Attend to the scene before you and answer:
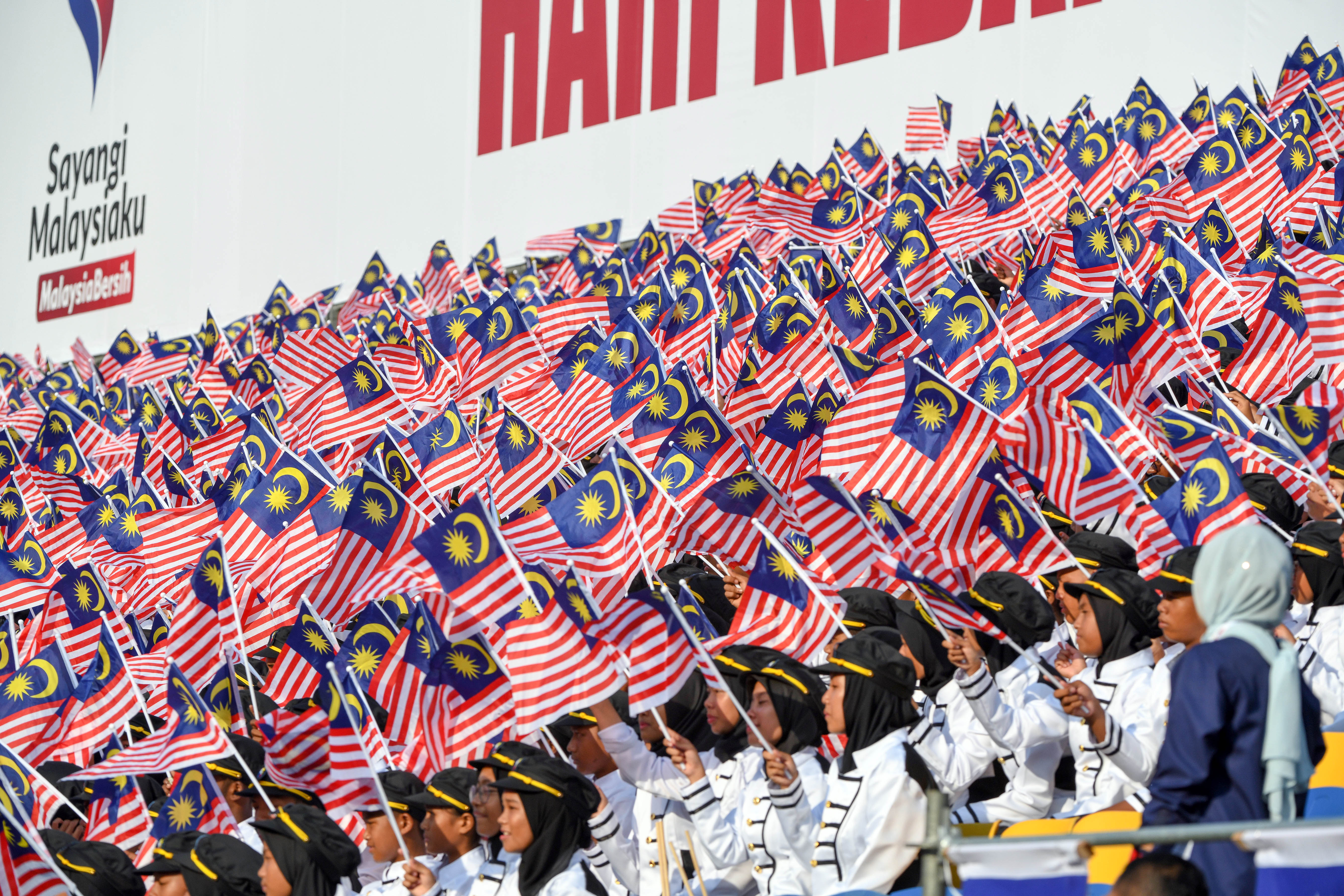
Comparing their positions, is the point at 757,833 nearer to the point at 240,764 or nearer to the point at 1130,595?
the point at 1130,595

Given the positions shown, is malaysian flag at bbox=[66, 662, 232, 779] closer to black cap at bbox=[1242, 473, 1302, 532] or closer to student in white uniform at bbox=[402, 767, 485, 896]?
student in white uniform at bbox=[402, 767, 485, 896]

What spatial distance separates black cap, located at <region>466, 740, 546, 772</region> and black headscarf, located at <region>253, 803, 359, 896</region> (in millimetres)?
656

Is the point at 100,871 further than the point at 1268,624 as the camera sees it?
Yes

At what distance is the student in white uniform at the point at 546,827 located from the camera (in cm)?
698

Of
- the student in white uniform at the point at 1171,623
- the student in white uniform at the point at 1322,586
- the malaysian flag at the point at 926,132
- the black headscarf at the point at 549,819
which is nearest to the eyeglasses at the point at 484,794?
the black headscarf at the point at 549,819

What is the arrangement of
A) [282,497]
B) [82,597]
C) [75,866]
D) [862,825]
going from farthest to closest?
[282,497]
[82,597]
[75,866]
[862,825]

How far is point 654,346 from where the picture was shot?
543 inches

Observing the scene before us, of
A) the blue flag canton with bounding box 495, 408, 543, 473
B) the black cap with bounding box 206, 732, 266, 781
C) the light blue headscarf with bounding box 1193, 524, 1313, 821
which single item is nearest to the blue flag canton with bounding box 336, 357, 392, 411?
the blue flag canton with bounding box 495, 408, 543, 473

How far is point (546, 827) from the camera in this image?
7.01m

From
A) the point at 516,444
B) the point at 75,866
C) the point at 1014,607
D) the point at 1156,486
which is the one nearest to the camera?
the point at 75,866

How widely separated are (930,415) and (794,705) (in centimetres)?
267

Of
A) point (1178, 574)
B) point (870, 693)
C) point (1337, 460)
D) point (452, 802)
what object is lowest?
point (452, 802)

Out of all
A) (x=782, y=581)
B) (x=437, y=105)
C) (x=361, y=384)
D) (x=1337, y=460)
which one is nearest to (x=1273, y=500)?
(x=1337, y=460)

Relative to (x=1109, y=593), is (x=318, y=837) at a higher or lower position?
lower
